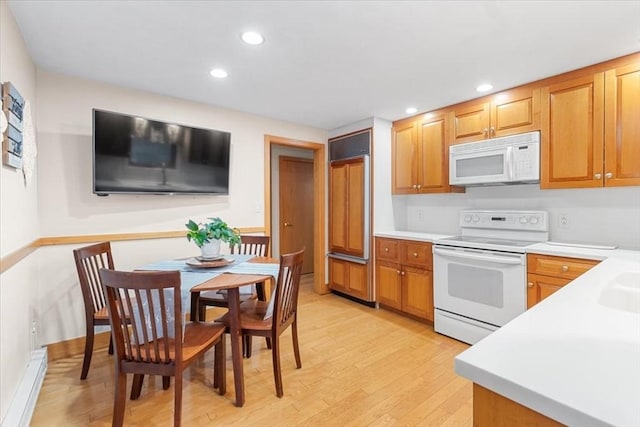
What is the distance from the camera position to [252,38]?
194 centimetres

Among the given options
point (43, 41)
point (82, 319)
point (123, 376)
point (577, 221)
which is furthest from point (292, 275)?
point (577, 221)

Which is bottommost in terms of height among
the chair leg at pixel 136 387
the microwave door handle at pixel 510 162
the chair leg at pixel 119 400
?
the chair leg at pixel 136 387

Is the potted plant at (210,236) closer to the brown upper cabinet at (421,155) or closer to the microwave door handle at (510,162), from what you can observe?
the brown upper cabinet at (421,155)

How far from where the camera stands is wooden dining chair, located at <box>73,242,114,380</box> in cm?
212

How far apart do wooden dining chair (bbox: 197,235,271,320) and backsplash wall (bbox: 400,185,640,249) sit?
209 cm

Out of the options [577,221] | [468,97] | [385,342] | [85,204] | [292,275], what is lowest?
[385,342]

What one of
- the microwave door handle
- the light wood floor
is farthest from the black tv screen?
the microwave door handle

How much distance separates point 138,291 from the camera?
1.51 meters

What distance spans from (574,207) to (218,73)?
3.18 m

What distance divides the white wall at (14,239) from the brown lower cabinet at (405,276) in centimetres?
305

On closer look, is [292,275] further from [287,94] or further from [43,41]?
[43,41]

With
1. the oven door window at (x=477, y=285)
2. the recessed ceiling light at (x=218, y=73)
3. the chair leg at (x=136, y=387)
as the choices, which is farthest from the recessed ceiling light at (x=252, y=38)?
the oven door window at (x=477, y=285)

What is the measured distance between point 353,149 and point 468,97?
1398mm

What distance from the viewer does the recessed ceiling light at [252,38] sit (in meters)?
1.89
